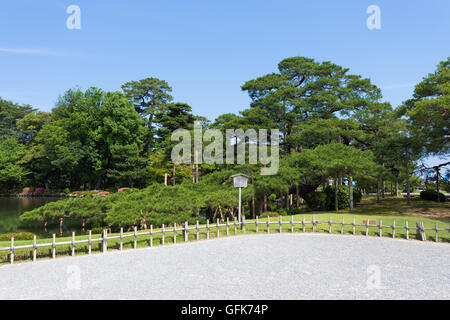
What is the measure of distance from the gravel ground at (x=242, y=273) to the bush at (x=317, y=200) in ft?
47.6

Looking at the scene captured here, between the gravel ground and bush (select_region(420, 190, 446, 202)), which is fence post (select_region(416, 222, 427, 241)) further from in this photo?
bush (select_region(420, 190, 446, 202))

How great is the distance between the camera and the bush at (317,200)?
90.6ft

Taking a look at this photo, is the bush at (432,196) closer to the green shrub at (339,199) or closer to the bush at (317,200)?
the green shrub at (339,199)

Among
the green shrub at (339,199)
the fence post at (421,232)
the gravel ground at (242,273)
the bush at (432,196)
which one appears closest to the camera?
the gravel ground at (242,273)

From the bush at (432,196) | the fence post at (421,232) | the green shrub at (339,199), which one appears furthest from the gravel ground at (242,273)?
the bush at (432,196)

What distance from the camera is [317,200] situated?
27797 mm

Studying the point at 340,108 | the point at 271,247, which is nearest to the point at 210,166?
the point at 340,108

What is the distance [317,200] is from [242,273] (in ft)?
67.4

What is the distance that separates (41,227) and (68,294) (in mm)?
18386

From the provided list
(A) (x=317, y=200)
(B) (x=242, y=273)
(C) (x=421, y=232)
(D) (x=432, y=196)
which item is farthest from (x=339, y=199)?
(B) (x=242, y=273)

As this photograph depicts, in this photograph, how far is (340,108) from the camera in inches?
1236

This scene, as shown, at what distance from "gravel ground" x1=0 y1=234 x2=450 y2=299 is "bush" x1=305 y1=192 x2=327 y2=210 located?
571 inches

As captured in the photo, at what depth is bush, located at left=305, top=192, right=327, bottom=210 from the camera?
27.6m
